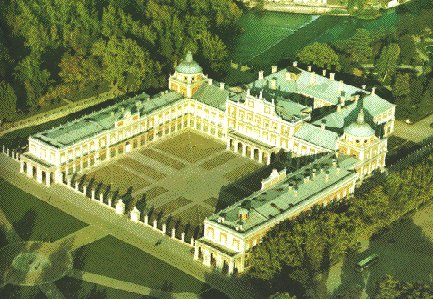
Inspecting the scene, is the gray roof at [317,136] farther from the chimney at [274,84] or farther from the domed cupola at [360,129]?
the chimney at [274,84]

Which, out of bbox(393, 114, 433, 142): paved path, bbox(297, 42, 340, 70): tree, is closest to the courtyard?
Result: bbox(393, 114, 433, 142): paved path

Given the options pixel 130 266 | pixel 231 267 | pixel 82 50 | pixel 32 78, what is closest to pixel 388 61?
pixel 82 50

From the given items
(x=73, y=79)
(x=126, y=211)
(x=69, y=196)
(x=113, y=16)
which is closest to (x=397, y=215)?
(x=126, y=211)

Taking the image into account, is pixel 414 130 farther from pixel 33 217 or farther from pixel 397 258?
pixel 33 217

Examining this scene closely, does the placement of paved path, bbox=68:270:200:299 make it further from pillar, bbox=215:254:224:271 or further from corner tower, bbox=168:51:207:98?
corner tower, bbox=168:51:207:98

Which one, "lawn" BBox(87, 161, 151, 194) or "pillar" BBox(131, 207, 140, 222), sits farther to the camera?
"lawn" BBox(87, 161, 151, 194)
